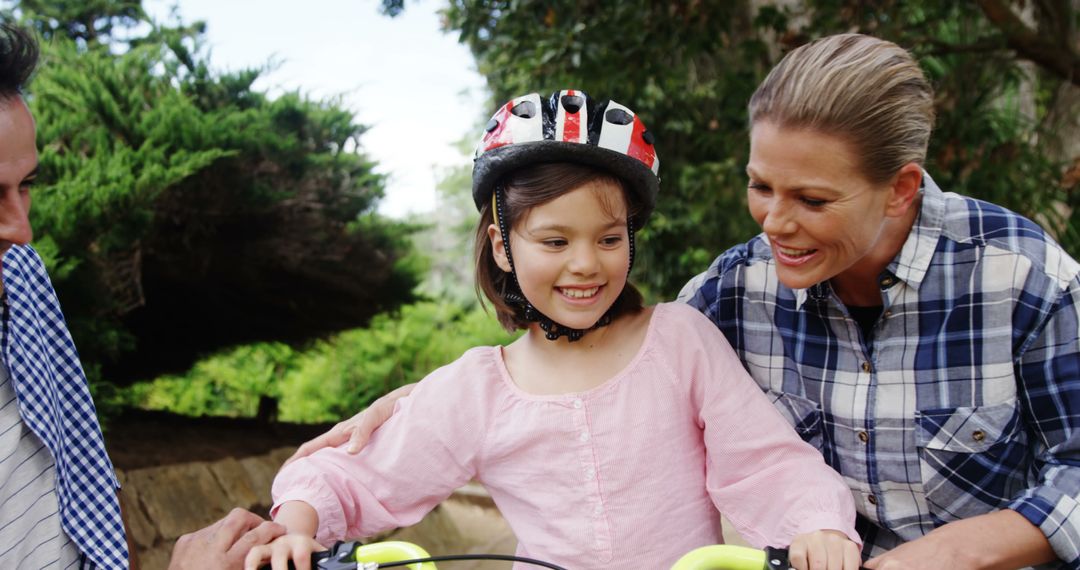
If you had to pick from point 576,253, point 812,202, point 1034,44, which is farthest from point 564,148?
point 1034,44

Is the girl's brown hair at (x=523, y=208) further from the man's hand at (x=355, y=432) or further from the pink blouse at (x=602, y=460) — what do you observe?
the man's hand at (x=355, y=432)

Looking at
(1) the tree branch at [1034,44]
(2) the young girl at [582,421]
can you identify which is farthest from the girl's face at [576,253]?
(1) the tree branch at [1034,44]

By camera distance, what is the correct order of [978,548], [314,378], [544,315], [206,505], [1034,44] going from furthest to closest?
[314,378]
[1034,44]
[206,505]
[544,315]
[978,548]

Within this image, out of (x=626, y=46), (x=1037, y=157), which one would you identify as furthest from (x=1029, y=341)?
(x=1037, y=157)

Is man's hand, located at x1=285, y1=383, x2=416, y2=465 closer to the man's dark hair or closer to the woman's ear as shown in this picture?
the woman's ear

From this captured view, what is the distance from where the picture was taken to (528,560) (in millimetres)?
1688

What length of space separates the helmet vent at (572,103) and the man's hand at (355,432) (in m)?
0.85

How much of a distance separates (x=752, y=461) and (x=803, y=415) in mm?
346

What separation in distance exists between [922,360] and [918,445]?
0.68ft

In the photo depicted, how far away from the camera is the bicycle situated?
1678 mm

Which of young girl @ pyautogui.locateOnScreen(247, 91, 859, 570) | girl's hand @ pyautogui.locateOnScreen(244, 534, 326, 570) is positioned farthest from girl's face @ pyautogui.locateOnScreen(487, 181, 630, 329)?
girl's hand @ pyautogui.locateOnScreen(244, 534, 326, 570)

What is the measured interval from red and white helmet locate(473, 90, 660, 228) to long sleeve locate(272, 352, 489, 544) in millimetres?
537

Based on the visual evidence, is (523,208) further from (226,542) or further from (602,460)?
(226,542)

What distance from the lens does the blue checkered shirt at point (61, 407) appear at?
203 centimetres
